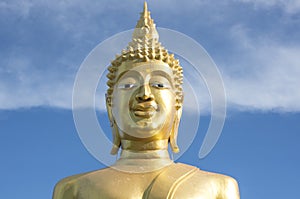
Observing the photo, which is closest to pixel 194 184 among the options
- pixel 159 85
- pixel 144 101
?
pixel 144 101

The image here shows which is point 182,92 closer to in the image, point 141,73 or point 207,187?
point 141,73

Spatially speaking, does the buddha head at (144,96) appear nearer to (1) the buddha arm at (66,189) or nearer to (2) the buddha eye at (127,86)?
(2) the buddha eye at (127,86)

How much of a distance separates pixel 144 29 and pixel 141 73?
1093 millimetres

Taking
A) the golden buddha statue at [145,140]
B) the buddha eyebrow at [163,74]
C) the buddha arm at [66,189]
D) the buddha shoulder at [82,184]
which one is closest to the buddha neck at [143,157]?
the golden buddha statue at [145,140]

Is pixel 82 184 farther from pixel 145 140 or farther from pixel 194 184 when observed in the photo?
pixel 194 184

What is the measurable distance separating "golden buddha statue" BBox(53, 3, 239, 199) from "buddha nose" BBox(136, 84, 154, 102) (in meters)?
0.01

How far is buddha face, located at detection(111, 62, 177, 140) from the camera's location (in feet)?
27.7

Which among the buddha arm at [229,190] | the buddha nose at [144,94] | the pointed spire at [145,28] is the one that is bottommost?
the buddha arm at [229,190]

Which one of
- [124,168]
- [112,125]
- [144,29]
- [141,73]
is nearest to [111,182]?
[124,168]

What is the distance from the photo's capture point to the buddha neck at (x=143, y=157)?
8430mm

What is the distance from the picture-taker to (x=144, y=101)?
8.43 meters

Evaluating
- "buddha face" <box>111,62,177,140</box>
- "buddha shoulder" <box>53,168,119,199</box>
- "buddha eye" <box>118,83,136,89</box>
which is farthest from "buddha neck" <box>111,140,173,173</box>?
"buddha eye" <box>118,83,136,89</box>

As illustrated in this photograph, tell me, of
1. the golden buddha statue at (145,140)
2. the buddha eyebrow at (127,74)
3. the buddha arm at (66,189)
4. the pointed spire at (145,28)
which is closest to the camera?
the golden buddha statue at (145,140)

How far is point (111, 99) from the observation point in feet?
29.5
